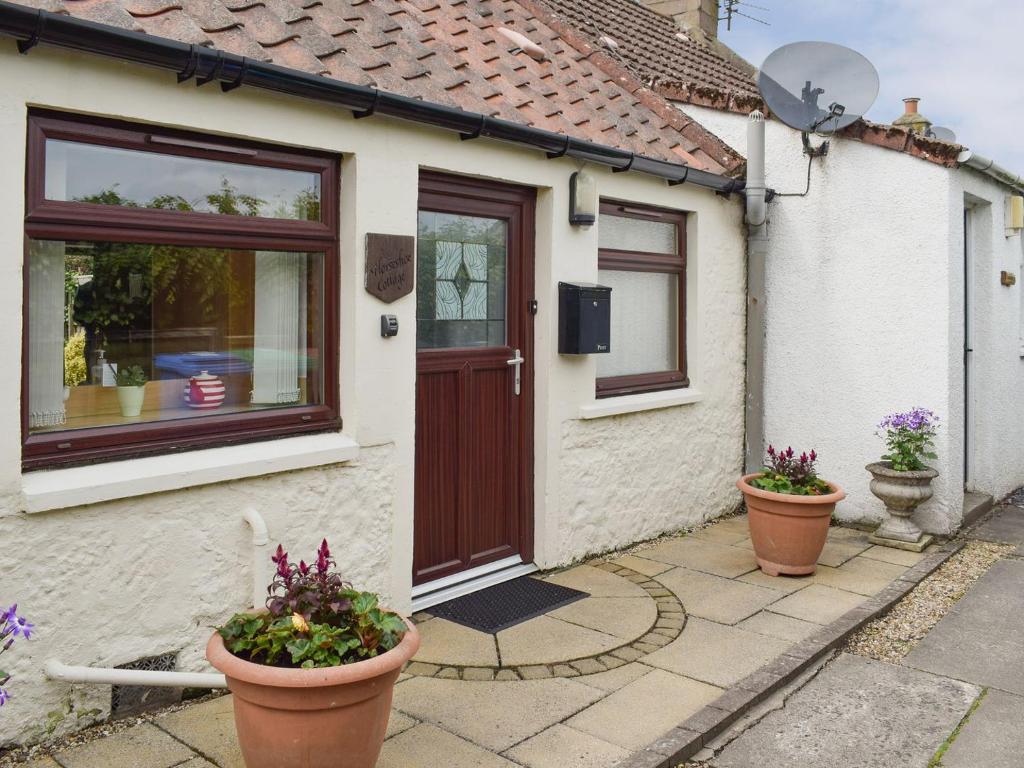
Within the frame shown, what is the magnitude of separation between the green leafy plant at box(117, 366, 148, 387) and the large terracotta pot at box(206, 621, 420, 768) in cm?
147

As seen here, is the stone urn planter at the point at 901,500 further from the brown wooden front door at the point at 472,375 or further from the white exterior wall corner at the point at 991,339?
the brown wooden front door at the point at 472,375

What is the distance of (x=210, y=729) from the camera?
367 cm

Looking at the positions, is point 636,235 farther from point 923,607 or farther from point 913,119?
point 913,119

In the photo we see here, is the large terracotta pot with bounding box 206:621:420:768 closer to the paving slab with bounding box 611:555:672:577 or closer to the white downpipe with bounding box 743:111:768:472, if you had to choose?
the paving slab with bounding box 611:555:672:577

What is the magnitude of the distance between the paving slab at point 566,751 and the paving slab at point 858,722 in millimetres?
450

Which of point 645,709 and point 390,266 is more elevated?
point 390,266

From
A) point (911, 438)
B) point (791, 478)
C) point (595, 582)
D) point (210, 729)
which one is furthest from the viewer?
point (911, 438)

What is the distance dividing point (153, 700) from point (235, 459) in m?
1.07

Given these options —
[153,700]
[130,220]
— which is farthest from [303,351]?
[153,700]

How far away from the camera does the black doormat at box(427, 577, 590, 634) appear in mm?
5020

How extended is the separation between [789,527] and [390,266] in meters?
3.10

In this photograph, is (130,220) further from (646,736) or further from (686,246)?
(686,246)

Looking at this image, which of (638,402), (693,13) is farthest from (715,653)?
(693,13)

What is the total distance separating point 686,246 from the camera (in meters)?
7.28
